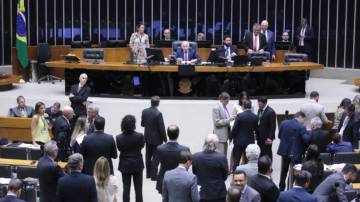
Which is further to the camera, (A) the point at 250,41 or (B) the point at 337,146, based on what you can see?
(A) the point at 250,41

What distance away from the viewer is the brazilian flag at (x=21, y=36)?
21.9 metres

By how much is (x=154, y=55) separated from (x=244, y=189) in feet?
32.9

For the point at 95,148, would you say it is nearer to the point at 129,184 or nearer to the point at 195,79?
the point at 129,184

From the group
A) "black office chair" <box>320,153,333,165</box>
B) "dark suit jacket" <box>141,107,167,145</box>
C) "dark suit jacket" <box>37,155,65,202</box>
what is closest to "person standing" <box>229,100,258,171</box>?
"dark suit jacket" <box>141,107,167,145</box>

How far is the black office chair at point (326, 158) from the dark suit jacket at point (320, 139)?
0.54 m

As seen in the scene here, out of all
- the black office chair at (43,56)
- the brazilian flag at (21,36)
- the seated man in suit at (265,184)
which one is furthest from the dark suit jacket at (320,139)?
the brazilian flag at (21,36)

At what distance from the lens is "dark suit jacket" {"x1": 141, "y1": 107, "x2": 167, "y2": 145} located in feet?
44.7

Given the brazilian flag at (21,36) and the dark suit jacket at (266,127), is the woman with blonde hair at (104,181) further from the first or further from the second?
the brazilian flag at (21,36)

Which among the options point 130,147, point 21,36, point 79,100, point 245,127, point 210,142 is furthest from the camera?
point 21,36

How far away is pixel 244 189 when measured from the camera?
8.82 meters

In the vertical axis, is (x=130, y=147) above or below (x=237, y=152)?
above

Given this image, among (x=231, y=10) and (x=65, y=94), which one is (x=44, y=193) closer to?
(x=65, y=94)

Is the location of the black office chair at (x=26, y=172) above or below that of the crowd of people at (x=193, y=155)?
below

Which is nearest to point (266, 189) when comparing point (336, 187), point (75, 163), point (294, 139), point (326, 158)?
point (336, 187)
